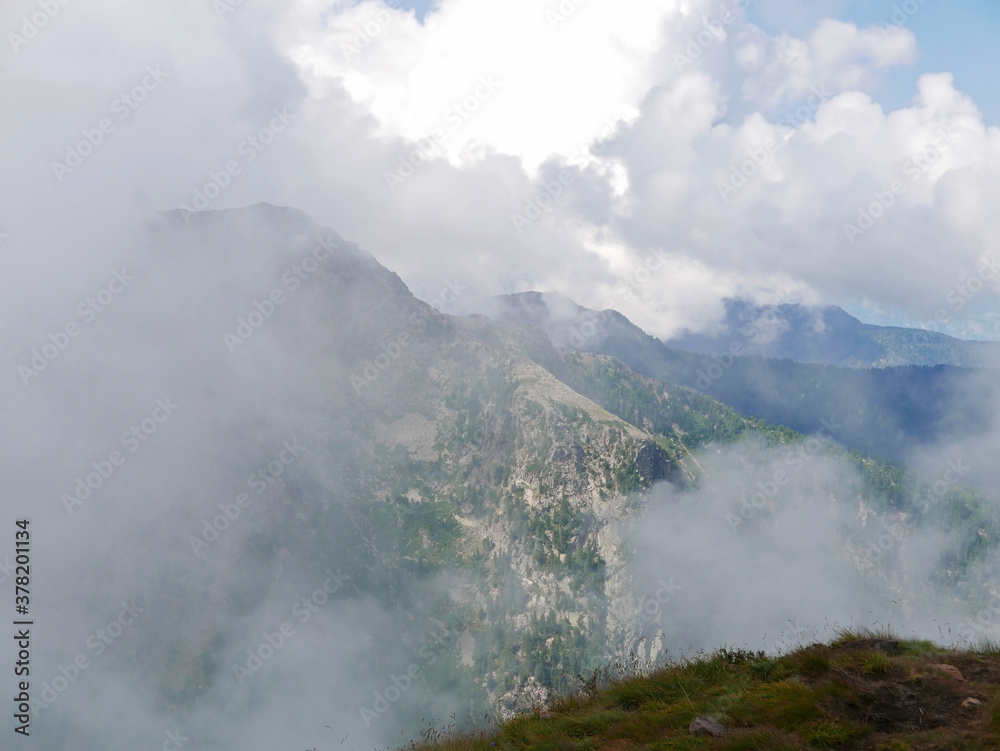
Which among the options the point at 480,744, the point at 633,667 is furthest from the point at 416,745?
the point at 633,667

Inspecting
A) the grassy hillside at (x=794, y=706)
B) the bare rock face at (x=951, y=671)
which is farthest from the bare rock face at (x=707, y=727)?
the bare rock face at (x=951, y=671)

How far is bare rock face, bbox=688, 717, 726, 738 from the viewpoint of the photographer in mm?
12125

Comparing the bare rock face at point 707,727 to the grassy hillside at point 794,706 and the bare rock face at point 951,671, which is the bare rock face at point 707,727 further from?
the bare rock face at point 951,671

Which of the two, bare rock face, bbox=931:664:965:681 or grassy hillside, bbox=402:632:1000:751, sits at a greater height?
bare rock face, bbox=931:664:965:681

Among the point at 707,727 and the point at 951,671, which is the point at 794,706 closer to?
the point at 707,727

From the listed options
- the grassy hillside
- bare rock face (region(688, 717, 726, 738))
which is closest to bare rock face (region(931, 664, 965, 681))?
the grassy hillside

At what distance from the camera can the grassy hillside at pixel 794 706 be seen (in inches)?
445

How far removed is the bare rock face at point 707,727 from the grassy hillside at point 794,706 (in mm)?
129

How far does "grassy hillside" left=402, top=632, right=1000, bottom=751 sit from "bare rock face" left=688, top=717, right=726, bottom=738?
13cm

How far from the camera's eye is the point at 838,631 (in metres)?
17.2

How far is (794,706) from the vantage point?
480 inches

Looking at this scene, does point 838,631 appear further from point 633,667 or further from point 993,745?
point 993,745

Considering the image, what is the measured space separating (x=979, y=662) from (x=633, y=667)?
8671 mm

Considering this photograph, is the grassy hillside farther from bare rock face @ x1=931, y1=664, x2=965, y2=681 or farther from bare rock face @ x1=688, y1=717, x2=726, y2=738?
bare rock face @ x1=688, y1=717, x2=726, y2=738
